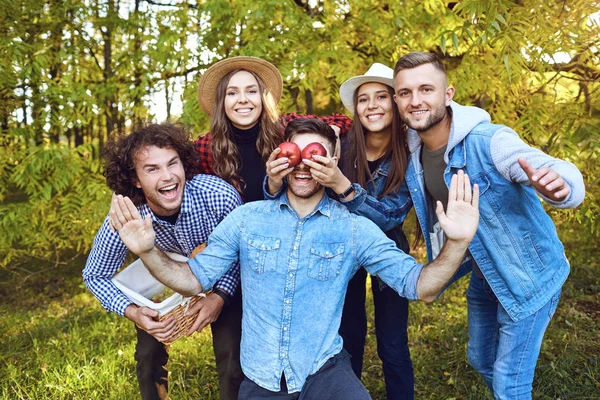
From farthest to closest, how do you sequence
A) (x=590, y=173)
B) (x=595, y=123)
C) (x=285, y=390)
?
(x=590, y=173) < (x=595, y=123) < (x=285, y=390)

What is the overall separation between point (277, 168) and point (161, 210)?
870 mm

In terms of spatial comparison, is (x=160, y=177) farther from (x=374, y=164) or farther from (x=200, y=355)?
(x=200, y=355)

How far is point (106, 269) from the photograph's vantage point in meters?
2.90

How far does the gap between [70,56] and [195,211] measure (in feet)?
10.1

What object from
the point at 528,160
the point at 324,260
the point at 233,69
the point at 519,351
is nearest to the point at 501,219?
the point at 528,160

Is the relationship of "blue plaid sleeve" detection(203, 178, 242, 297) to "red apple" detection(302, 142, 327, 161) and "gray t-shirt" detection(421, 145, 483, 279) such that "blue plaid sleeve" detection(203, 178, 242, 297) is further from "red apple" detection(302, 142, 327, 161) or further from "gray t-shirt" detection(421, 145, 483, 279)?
"gray t-shirt" detection(421, 145, 483, 279)

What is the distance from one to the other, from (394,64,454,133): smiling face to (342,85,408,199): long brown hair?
0.89 ft

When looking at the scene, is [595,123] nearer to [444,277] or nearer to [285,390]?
[444,277]

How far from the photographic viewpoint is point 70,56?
4.94 m

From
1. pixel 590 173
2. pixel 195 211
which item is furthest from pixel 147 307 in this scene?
pixel 590 173

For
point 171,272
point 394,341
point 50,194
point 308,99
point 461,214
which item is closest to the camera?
point 461,214

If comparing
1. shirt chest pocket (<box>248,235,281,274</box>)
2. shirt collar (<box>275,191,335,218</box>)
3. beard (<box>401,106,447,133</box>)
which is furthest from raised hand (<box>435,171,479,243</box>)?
shirt chest pocket (<box>248,235,281,274</box>)

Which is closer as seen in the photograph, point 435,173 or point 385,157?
point 435,173

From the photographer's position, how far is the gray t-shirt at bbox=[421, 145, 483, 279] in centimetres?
268
